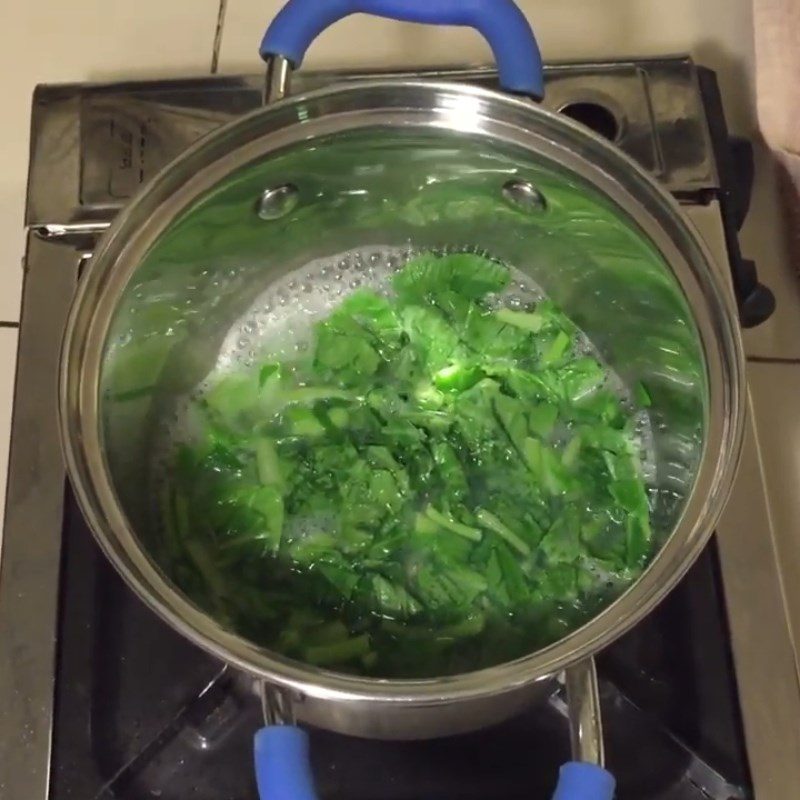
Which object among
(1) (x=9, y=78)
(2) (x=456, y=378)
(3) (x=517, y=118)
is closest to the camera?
(3) (x=517, y=118)

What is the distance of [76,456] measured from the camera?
48cm

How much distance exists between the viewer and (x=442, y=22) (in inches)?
21.9

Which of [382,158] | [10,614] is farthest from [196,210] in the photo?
[10,614]

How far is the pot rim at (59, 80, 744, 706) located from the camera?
44cm

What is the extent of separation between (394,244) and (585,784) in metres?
0.38

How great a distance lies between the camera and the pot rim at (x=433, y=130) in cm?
44

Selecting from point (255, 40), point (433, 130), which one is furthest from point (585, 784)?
point (255, 40)

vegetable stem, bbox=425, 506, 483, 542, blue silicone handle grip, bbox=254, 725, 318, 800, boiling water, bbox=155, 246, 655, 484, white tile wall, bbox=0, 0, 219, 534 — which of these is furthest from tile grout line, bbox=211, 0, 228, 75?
blue silicone handle grip, bbox=254, 725, 318, 800

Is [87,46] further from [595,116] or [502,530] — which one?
[502,530]

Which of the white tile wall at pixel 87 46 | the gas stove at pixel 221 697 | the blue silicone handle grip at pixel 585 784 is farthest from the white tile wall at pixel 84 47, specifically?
the blue silicone handle grip at pixel 585 784

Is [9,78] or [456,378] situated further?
[9,78]

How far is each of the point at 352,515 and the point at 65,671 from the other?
0.18 meters

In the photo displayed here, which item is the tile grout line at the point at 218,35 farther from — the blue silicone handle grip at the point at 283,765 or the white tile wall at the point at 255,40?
the blue silicone handle grip at the point at 283,765

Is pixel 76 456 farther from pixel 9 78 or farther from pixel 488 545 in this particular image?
pixel 9 78
